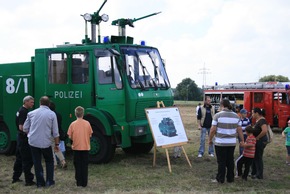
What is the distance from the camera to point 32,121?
23.6 ft

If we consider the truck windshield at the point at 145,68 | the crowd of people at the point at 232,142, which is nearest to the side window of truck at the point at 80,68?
the truck windshield at the point at 145,68

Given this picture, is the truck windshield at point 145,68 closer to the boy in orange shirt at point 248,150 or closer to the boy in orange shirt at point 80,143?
the boy in orange shirt at point 80,143

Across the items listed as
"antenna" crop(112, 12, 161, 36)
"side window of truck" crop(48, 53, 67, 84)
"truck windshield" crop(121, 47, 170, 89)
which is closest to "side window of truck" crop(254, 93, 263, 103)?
"truck windshield" crop(121, 47, 170, 89)

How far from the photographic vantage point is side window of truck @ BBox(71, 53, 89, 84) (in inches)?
406

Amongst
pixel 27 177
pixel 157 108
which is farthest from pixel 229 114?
pixel 27 177

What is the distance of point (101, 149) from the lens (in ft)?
33.2

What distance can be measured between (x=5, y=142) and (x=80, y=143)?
17.1ft

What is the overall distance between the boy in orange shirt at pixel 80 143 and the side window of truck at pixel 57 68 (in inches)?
130

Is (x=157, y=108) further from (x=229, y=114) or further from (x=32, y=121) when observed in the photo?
(x=32, y=121)

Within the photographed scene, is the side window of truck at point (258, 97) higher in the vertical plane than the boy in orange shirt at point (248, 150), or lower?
higher

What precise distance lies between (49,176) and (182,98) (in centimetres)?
8880

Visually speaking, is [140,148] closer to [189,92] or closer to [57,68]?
[57,68]

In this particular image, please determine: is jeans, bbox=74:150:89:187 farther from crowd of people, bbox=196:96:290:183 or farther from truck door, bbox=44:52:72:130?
truck door, bbox=44:52:72:130

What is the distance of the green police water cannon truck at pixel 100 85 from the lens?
10031 millimetres
